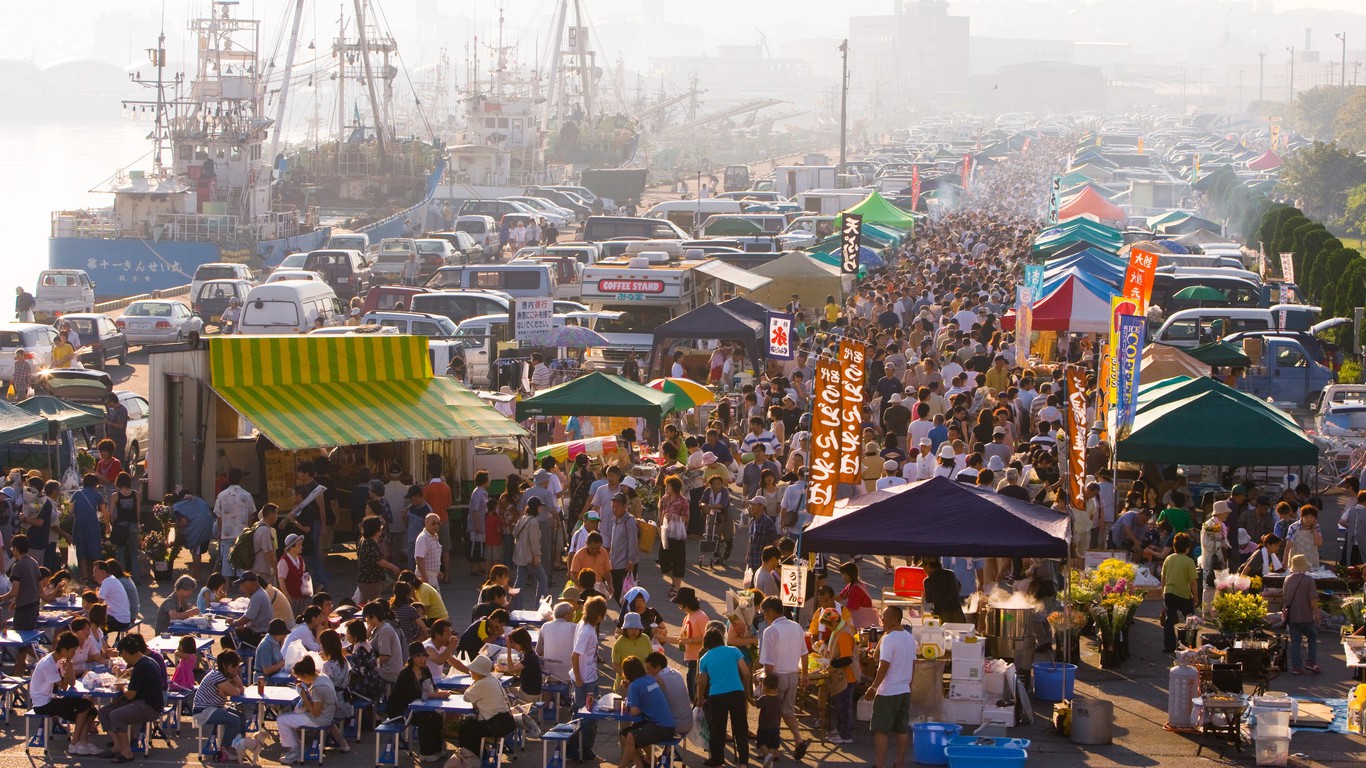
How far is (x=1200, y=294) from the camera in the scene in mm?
33031

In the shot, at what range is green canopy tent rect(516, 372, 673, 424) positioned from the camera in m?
19.1

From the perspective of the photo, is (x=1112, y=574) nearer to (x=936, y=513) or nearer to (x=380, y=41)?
(x=936, y=513)

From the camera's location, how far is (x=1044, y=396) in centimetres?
2183

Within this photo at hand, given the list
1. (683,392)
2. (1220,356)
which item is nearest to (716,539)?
(683,392)

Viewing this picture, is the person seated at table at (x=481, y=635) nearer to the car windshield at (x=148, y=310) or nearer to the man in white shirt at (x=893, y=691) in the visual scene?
the man in white shirt at (x=893, y=691)

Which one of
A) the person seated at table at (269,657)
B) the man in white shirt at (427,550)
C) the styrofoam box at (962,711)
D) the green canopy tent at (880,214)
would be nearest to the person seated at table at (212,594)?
the person seated at table at (269,657)

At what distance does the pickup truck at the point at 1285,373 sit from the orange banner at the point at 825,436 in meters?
14.8

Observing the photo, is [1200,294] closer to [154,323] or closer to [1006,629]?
[154,323]

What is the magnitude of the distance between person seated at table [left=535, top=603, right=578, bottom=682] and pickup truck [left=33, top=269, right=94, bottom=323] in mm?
28499

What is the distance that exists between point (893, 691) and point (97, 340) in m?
24.4

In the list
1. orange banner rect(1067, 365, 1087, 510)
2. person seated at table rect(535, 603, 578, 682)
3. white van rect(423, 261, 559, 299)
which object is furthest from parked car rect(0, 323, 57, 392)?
orange banner rect(1067, 365, 1087, 510)

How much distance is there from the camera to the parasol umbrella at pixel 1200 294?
1296 inches

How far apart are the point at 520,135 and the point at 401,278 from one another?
3713 cm

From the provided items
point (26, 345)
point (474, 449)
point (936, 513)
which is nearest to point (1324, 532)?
point (936, 513)
